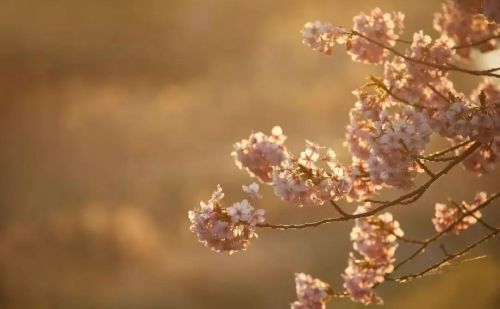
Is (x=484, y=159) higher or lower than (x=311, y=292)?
higher

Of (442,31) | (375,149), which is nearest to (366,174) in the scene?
(375,149)

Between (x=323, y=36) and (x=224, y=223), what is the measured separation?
→ 158cm

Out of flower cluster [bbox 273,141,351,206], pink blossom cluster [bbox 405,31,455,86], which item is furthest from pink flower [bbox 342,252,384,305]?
pink blossom cluster [bbox 405,31,455,86]

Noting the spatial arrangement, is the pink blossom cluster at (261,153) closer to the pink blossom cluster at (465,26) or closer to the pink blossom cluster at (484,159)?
the pink blossom cluster at (484,159)

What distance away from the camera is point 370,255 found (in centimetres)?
588

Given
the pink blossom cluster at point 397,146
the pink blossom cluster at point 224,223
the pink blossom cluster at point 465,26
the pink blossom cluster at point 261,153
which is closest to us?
the pink blossom cluster at point 397,146

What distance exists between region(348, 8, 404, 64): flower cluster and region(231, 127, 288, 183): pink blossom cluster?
1025 mm

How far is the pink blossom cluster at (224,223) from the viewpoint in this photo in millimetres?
5145

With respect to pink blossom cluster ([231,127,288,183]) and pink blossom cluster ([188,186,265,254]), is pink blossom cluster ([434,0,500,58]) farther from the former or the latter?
pink blossom cluster ([188,186,265,254])

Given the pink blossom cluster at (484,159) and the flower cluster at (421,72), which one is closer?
the flower cluster at (421,72)

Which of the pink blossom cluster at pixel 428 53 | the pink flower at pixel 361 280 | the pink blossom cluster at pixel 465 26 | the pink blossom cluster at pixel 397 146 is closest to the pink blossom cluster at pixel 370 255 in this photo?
the pink flower at pixel 361 280

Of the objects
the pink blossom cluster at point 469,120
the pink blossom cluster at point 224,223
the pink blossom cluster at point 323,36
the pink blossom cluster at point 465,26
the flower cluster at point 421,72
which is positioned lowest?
the pink blossom cluster at point 224,223

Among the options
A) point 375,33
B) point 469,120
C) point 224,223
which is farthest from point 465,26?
point 224,223

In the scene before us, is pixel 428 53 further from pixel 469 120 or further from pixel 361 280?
pixel 361 280
